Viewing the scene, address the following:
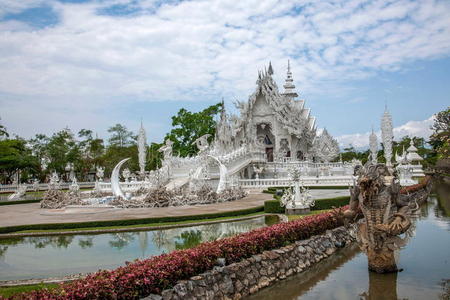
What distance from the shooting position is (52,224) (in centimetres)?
1493

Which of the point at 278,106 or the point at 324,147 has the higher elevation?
the point at 278,106

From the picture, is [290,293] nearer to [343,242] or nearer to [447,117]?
[343,242]

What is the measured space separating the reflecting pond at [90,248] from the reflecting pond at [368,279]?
3.34 m

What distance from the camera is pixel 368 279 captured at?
9.22 metres

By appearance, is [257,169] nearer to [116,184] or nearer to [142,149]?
[142,149]

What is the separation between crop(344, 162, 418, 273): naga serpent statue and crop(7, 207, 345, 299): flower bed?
2147 mm

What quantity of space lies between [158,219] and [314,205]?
6.57 metres

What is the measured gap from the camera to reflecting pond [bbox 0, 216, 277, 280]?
9516 millimetres

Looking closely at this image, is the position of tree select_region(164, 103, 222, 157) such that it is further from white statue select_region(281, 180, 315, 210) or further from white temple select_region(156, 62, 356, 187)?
white statue select_region(281, 180, 315, 210)

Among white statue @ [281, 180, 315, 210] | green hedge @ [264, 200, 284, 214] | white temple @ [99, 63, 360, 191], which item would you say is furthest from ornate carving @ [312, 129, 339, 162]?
white statue @ [281, 180, 315, 210]

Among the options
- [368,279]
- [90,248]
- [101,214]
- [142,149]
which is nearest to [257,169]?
[142,149]

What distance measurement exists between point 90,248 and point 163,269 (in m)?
5.61

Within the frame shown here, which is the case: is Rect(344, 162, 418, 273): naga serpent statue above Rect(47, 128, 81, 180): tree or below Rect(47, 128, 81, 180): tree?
below

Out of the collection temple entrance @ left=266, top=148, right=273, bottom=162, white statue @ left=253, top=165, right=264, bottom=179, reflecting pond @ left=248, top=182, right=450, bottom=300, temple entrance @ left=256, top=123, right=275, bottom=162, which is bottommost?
reflecting pond @ left=248, top=182, right=450, bottom=300
